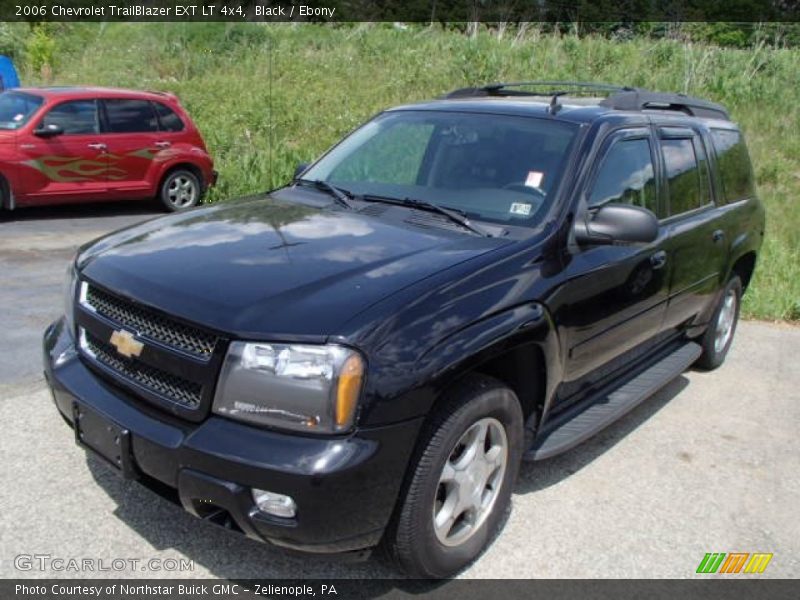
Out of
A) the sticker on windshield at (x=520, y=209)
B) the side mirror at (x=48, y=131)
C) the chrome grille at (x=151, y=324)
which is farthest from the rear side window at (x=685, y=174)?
the side mirror at (x=48, y=131)

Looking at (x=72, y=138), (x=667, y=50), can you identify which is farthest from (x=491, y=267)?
(x=667, y=50)

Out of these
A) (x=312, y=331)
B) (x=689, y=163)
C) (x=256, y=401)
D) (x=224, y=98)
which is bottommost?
(x=224, y=98)

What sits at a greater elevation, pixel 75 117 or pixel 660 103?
pixel 660 103

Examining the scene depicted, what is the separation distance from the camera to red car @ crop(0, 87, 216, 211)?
983 cm

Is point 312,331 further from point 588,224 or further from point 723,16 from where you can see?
point 723,16

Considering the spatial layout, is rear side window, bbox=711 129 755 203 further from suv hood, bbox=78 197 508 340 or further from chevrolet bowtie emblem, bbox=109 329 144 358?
chevrolet bowtie emblem, bbox=109 329 144 358

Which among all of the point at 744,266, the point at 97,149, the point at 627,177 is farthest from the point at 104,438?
the point at 97,149

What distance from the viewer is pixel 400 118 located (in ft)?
14.9

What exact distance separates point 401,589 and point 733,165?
3895 mm

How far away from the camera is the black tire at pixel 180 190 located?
11.2 m

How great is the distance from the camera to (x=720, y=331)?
18.8ft

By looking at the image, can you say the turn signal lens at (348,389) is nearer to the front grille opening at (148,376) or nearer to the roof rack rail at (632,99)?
the front grille opening at (148,376)

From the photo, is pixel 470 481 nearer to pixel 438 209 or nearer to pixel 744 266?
pixel 438 209

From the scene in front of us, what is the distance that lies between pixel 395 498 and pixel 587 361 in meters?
1.46
